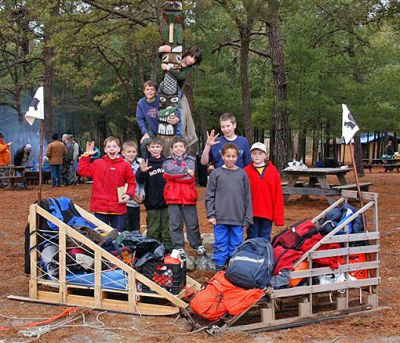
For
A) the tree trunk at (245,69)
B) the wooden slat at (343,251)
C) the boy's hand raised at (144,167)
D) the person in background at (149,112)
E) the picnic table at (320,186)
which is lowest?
the wooden slat at (343,251)

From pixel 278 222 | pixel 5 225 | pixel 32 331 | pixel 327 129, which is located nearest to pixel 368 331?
pixel 278 222

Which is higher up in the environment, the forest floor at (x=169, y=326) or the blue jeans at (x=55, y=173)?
the blue jeans at (x=55, y=173)

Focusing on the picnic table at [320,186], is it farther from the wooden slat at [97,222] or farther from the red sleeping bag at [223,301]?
the red sleeping bag at [223,301]

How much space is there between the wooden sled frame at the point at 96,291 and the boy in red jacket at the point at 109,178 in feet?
3.74

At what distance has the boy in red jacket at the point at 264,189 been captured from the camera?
6.98 metres

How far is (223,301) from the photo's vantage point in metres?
5.34

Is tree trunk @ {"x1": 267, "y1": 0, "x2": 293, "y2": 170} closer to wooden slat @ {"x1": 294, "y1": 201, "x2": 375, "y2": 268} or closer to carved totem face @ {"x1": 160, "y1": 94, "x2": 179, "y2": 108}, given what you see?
carved totem face @ {"x1": 160, "y1": 94, "x2": 179, "y2": 108}

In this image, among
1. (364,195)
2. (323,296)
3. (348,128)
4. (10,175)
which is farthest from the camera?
(10,175)

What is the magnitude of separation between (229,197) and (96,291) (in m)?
1.72

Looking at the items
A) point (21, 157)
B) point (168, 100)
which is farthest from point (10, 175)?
point (168, 100)

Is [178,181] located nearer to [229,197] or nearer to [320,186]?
[229,197]

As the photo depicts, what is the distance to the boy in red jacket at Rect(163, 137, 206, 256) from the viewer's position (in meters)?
7.20

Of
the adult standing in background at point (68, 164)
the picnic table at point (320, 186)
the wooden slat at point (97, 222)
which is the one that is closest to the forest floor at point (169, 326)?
the wooden slat at point (97, 222)

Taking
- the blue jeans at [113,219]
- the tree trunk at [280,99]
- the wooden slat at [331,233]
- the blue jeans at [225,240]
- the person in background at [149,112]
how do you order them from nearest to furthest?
the wooden slat at [331,233] → the blue jeans at [225,240] → the blue jeans at [113,219] → the person in background at [149,112] → the tree trunk at [280,99]
